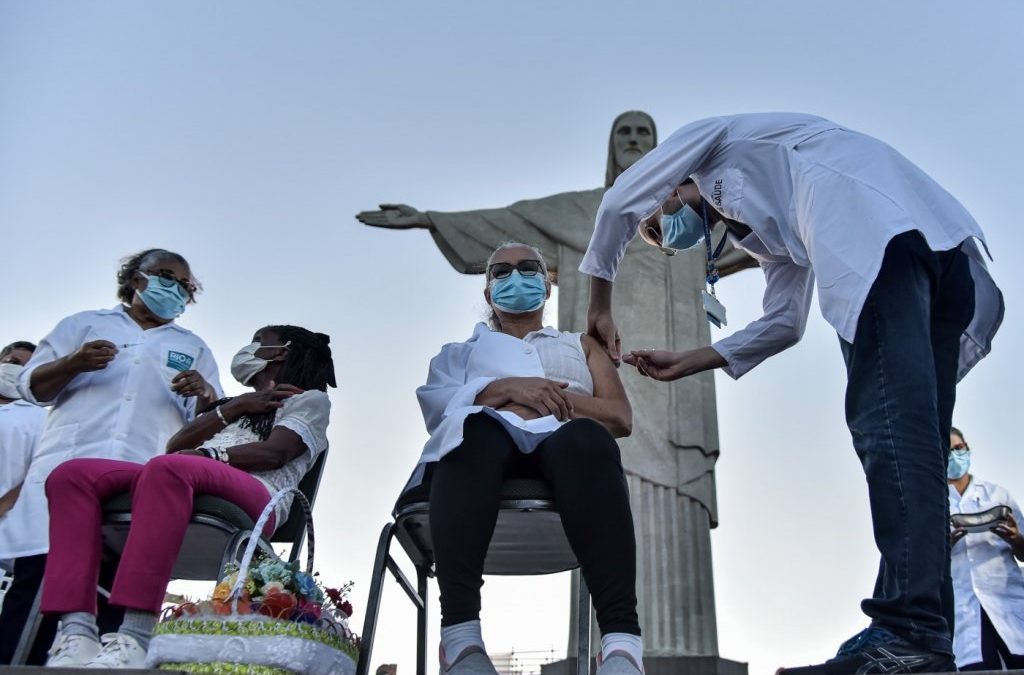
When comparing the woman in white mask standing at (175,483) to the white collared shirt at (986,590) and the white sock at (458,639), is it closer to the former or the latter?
the white sock at (458,639)

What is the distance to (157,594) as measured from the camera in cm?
236

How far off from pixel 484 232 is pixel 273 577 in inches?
198

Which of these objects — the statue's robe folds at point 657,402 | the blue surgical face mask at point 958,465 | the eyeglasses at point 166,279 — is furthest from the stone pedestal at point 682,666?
the eyeglasses at point 166,279

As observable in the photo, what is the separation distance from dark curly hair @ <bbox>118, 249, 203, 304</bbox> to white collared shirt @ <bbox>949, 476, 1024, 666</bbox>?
338 cm

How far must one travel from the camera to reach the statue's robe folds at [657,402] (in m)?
5.56

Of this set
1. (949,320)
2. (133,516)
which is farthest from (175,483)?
(949,320)

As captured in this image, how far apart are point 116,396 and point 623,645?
2015mm

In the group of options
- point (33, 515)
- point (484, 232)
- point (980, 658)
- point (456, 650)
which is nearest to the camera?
point (456, 650)

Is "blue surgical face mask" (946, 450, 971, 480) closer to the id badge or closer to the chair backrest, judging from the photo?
the id badge

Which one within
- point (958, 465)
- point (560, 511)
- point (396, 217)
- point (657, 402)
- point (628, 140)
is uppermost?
point (628, 140)

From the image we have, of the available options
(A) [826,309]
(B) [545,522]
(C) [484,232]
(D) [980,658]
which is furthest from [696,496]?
(A) [826,309]

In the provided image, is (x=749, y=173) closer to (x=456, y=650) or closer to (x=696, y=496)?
(x=456, y=650)

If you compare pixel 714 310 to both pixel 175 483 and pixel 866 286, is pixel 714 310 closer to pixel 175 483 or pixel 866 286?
pixel 866 286

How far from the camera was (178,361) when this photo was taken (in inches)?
133
